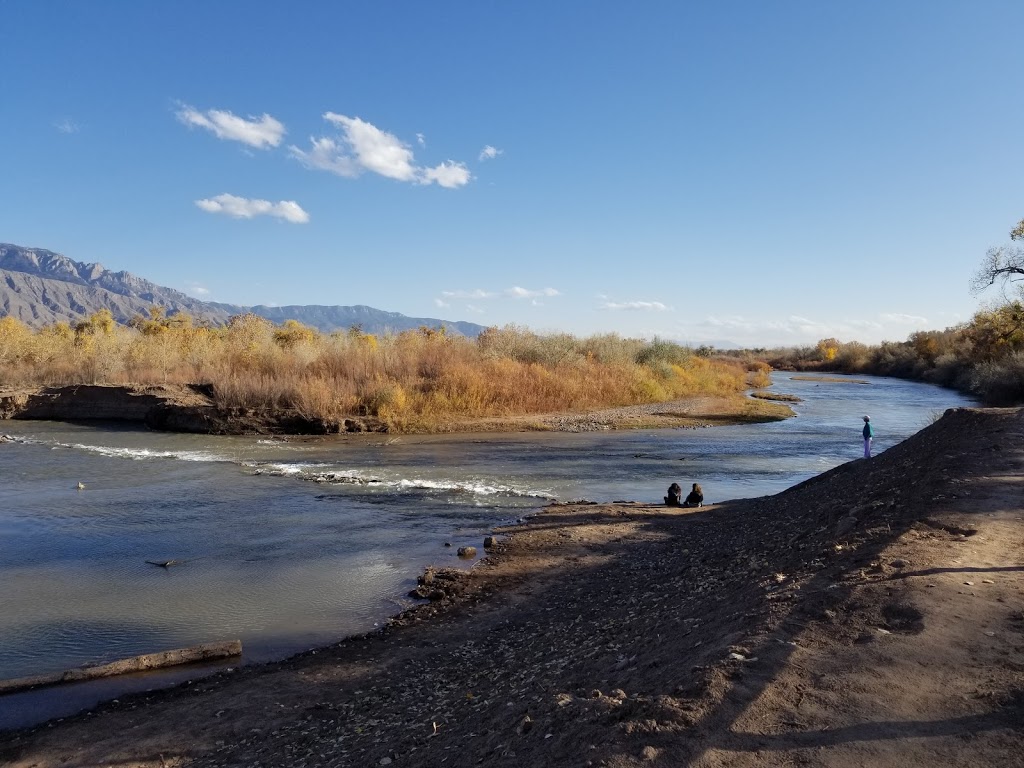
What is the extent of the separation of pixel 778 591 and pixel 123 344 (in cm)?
4783

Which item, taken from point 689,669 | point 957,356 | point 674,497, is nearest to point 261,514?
point 674,497

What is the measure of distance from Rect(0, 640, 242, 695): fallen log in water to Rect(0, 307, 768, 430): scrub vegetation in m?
25.9

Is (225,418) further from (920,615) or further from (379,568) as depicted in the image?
(920,615)

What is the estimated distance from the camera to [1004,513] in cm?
899

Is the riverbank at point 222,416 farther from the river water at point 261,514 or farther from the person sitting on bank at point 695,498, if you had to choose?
the person sitting on bank at point 695,498

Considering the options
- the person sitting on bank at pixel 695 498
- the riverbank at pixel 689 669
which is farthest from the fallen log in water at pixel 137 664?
the person sitting on bank at pixel 695 498

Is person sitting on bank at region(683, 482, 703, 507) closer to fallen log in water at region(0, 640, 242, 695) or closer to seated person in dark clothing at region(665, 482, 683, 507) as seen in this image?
seated person in dark clothing at region(665, 482, 683, 507)

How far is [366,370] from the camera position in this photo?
38.8m

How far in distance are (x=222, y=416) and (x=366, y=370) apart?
7.86 m

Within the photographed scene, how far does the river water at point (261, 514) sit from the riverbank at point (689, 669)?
143cm

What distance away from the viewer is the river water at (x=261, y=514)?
9992mm

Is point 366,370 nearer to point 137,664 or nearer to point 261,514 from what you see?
point 261,514

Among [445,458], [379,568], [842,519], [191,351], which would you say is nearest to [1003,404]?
[445,458]

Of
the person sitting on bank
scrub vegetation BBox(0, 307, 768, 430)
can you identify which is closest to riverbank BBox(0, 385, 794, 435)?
scrub vegetation BBox(0, 307, 768, 430)
